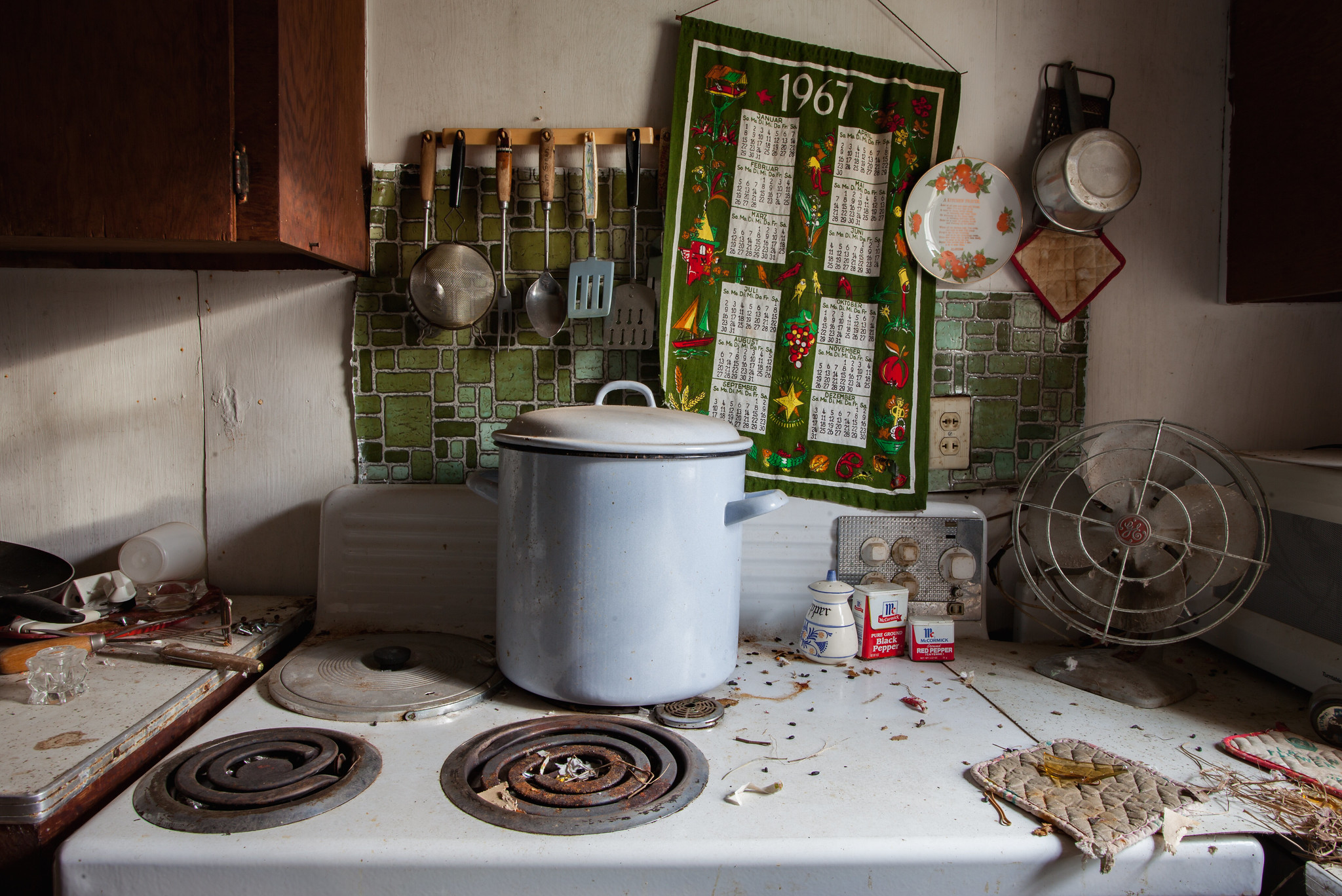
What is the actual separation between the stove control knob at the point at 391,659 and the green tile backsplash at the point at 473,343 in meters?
0.40

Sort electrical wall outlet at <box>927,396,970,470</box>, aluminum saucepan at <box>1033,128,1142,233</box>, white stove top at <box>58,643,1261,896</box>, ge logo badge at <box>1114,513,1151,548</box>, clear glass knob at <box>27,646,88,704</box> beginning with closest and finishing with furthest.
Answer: white stove top at <box>58,643,1261,896</box>, clear glass knob at <box>27,646,88,704</box>, ge logo badge at <box>1114,513,1151,548</box>, aluminum saucepan at <box>1033,128,1142,233</box>, electrical wall outlet at <box>927,396,970,470</box>

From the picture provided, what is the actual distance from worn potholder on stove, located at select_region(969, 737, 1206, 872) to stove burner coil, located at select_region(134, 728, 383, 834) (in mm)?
834

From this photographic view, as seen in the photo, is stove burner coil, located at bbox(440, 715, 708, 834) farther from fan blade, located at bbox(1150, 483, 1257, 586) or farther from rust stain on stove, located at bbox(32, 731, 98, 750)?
fan blade, located at bbox(1150, 483, 1257, 586)

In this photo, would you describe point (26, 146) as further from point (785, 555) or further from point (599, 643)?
point (785, 555)

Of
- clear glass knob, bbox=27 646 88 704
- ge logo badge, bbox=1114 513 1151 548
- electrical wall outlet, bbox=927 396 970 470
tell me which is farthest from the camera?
electrical wall outlet, bbox=927 396 970 470

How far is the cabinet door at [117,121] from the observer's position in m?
1.14

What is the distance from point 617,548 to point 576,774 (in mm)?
316

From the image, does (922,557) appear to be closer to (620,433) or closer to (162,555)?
(620,433)

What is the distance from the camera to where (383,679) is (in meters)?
1.25

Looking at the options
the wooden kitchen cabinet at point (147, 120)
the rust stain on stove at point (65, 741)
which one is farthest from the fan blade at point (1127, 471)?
the rust stain on stove at point (65, 741)

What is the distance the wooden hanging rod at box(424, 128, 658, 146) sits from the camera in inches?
59.9

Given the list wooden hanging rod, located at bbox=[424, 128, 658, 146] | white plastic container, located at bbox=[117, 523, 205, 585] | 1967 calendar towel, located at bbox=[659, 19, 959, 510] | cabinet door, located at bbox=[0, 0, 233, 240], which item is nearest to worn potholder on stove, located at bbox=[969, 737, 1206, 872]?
1967 calendar towel, located at bbox=[659, 19, 959, 510]

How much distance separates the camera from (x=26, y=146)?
1161mm

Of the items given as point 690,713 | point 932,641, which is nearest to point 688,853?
point 690,713
